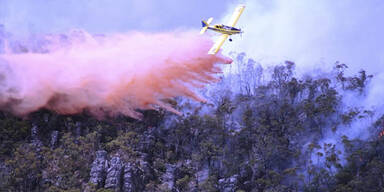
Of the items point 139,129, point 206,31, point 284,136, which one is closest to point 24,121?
point 139,129

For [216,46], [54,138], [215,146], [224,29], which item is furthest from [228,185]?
[54,138]

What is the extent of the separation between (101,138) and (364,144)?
923 inches

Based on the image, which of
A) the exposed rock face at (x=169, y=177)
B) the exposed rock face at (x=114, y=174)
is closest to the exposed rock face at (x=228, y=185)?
the exposed rock face at (x=169, y=177)

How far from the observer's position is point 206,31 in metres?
53.8

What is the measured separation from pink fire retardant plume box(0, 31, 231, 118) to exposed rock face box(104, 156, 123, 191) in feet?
21.3

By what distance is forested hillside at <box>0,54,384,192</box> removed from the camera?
51250 mm

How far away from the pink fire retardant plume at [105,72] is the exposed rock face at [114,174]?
6.48 m

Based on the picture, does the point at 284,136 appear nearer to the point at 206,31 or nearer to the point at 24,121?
the point at 206,31

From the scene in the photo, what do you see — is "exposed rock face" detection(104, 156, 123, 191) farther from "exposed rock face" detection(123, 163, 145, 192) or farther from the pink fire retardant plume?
the pink fire retardant plume

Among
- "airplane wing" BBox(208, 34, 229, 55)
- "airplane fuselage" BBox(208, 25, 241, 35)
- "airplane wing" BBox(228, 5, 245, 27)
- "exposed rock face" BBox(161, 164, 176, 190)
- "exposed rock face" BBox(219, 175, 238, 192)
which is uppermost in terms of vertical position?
"airplane wing" BBox(228, 5, 245, 27)

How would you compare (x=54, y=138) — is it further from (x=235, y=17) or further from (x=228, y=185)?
(x=235, y=17)

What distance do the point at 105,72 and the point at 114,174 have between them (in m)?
9.25

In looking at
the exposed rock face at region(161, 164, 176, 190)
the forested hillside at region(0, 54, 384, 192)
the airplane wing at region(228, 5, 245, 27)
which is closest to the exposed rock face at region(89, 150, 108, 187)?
the forested hillside at region(0, 54, 384, 192)

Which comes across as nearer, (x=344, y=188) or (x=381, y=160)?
(x=344, y=188)
